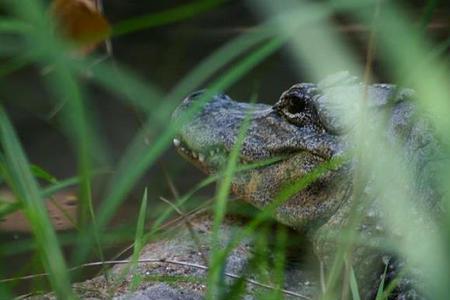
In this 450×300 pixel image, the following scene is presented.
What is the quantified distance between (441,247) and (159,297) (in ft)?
3.97

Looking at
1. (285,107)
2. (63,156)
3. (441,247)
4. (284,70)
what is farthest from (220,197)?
(284,70)

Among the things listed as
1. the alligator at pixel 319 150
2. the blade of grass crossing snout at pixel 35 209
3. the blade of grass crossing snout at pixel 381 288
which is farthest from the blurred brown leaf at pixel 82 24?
the alligator at pixel 319 150

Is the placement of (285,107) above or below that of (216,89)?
above

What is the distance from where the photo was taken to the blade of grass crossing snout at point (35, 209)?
162 centimetres

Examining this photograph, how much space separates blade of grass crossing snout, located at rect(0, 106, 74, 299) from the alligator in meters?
1.37

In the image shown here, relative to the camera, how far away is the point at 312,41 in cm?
175

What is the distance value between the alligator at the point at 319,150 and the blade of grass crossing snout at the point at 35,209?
137cm

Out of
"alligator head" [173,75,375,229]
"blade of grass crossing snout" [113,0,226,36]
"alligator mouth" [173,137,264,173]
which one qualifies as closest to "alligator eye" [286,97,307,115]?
"alligator head" [173,75,375,229]

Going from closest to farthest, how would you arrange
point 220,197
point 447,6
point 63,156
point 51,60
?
point 51,60
point 220,197
point 63,156
point 447,6

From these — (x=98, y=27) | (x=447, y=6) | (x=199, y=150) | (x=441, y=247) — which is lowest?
(x=441, y=247)

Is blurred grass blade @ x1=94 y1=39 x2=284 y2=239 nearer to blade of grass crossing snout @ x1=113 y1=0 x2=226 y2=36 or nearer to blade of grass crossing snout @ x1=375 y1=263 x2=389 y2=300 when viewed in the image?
blade of grass crossing snout @ x1=113 y1=0 x2=226 y2=36

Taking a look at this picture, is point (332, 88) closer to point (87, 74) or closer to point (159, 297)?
point (159, 297)

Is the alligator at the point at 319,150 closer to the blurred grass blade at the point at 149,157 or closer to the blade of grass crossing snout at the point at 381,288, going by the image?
the blade of grass crossing snout at the point at 381,288

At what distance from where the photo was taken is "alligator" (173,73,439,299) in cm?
324
